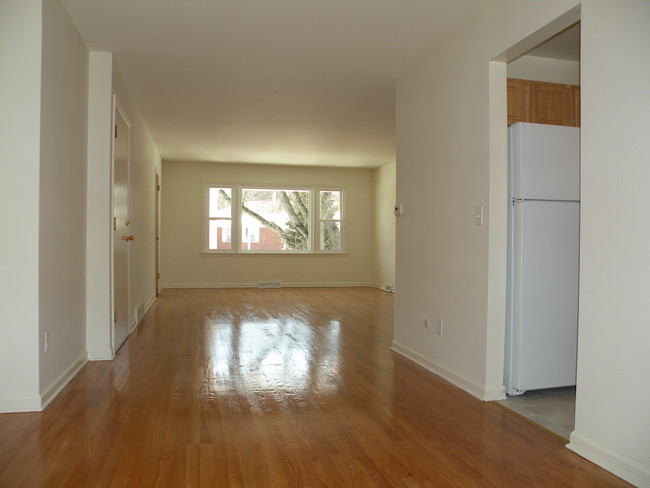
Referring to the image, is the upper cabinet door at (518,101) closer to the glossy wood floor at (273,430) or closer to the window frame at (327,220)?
the glossy wood floor at (273,430)

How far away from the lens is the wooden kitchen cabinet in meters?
3.36

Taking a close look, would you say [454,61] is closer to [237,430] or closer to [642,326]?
[642,326]

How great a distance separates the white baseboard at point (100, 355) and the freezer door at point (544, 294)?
301cm

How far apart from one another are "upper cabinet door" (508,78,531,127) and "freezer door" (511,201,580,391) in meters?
0.63

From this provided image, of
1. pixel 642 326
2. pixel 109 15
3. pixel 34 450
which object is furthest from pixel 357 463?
pixel 109 15

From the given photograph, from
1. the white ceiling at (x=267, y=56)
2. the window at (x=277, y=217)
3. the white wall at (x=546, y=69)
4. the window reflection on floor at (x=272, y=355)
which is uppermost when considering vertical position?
the white ceiling at (x=267, y=56)

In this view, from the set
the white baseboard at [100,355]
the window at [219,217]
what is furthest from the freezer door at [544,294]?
the window at [219,217]

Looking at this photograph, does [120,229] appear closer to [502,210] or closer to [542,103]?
[502,210]

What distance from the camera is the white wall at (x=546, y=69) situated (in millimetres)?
3822

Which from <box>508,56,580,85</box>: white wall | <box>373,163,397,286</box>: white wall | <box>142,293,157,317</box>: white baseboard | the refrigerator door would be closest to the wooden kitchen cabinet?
the refrigerator door

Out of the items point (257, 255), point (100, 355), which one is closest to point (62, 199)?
point (100, 355)

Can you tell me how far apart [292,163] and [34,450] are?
7988mm

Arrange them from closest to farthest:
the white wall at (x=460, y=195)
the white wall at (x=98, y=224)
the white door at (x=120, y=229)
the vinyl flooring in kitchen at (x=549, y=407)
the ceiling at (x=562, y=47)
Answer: the vinyl flooring in kitchen at (x=549, y=407), the white wall at (x=460, y=195), the ceiling at (x=562, y=47), the white wall at (x=98, y=224), the white door at (x=120, y=229)

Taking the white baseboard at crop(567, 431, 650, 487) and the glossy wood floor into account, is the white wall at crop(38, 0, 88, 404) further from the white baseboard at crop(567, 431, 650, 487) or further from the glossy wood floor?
the white baseboard at crop(567, 431, 650, 487)
